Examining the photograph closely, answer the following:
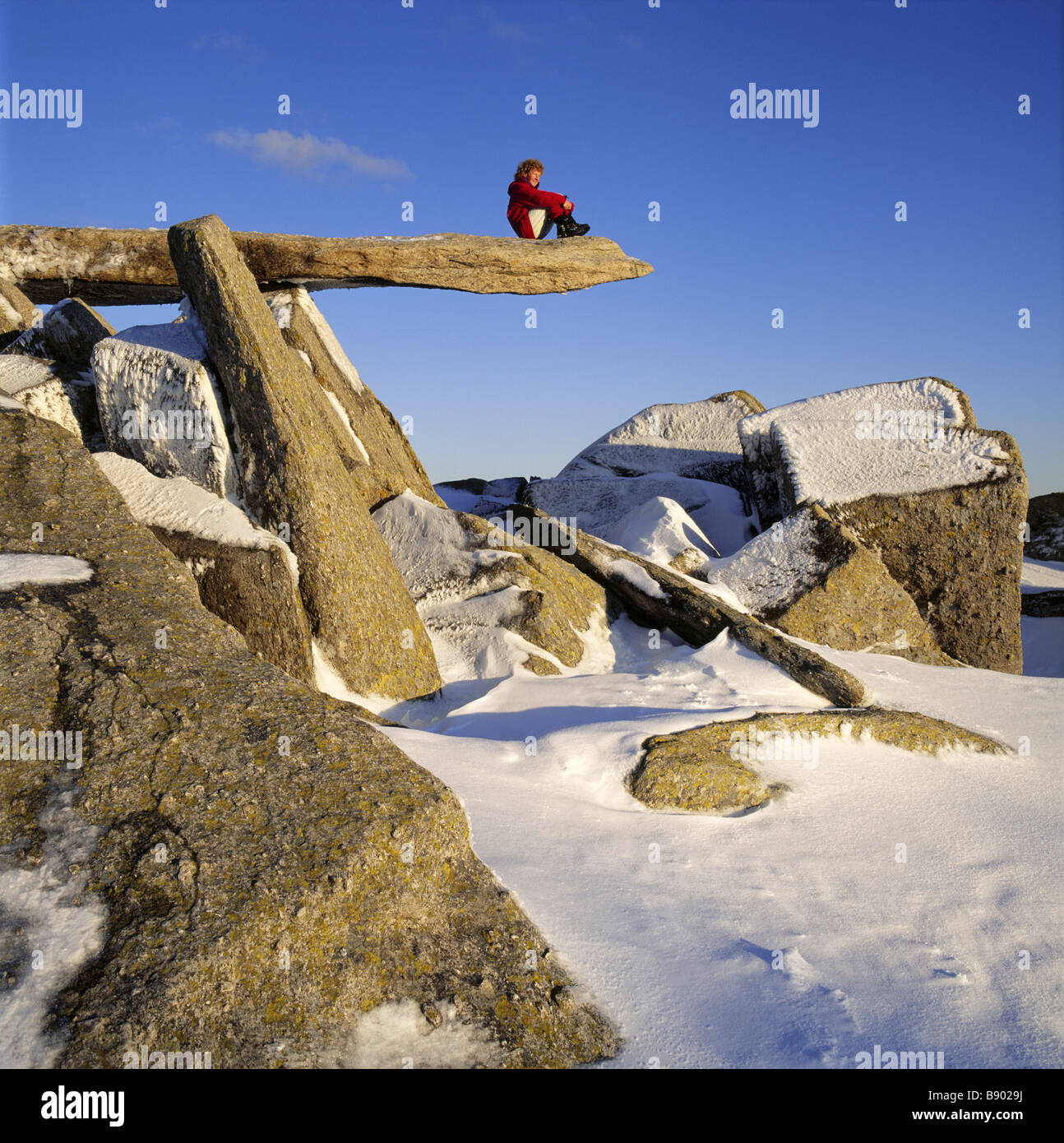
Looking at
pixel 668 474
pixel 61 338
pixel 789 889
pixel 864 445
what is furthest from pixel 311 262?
pixel 789 889

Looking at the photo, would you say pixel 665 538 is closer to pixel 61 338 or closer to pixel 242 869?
pixel 61 338

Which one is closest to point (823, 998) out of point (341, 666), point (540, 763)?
point (540, 763)

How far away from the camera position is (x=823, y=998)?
2791 mm

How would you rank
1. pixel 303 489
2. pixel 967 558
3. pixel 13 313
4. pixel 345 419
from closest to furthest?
pixel 303 489 → pixel 345 419 → pixel 967 558 → pixel 13 313

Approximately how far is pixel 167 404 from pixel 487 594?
9.28 ft

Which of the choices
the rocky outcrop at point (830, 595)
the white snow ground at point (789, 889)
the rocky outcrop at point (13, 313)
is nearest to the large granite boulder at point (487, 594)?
the white snow ground at point (789, 889)

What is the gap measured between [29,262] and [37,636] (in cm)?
670

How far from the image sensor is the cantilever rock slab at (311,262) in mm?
8148

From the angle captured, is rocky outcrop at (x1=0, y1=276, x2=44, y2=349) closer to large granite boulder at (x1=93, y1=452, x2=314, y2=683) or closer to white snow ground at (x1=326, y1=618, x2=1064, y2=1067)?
large granite boulder at (x1=93, y1=452, x2=314, y2=683)

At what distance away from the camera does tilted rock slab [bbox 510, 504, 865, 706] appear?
6.05 meters

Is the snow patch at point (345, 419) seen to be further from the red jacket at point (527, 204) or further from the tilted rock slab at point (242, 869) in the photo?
the tilted rock slab at point (242, 869)

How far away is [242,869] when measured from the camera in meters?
2.68

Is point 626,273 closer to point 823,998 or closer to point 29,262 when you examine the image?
point 29,262

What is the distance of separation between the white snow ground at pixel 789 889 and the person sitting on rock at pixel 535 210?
6.18 m
